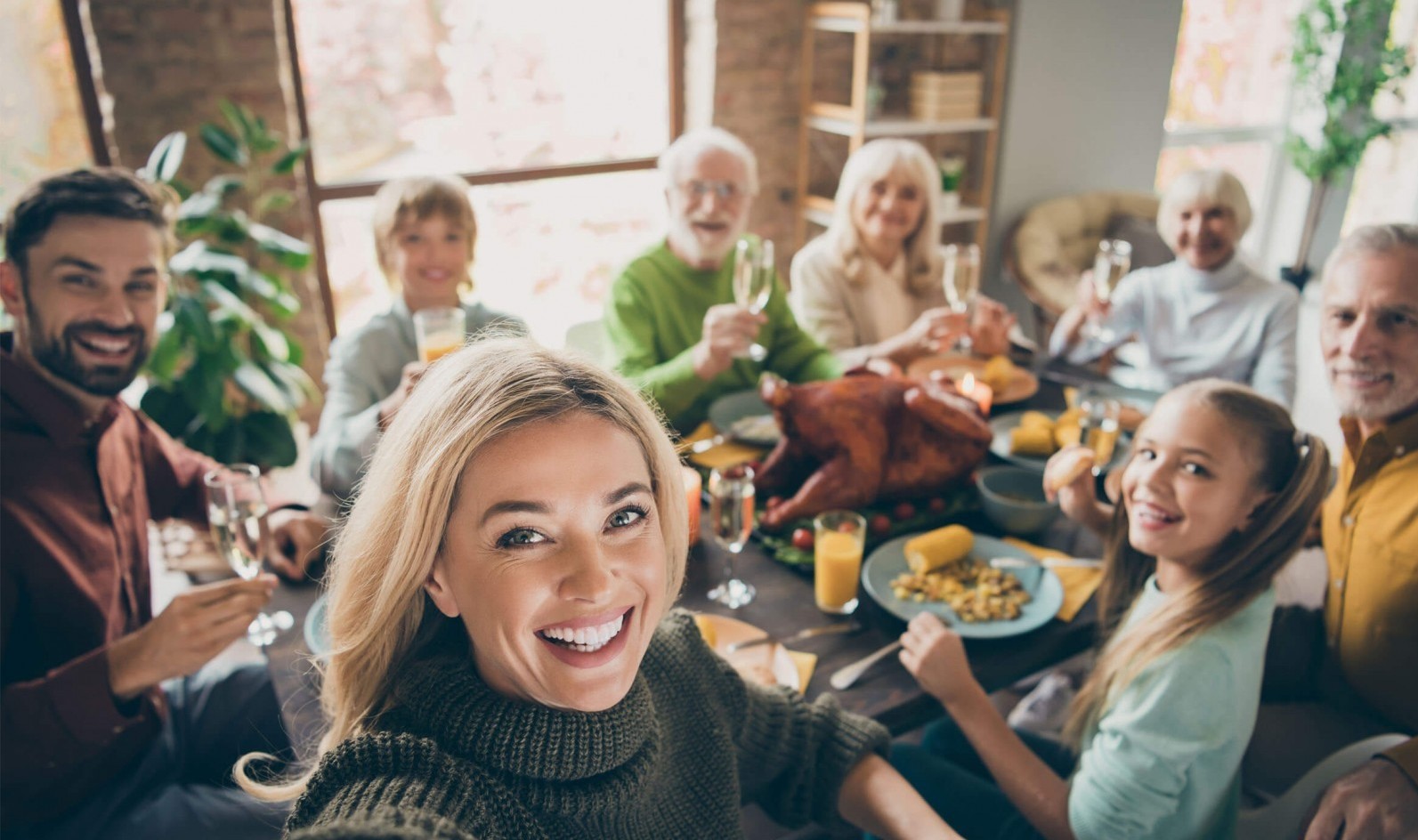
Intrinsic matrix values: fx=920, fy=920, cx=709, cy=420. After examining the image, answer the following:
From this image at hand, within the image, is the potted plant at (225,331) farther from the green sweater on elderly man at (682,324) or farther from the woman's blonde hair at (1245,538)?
the woman's blonde hair at (1245,538)

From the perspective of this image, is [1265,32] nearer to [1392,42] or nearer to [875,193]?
[1392,42]

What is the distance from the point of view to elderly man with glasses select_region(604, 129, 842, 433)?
8.31 feet

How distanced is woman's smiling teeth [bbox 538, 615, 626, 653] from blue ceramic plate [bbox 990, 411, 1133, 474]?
1246 mm

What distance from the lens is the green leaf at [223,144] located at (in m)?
2.82

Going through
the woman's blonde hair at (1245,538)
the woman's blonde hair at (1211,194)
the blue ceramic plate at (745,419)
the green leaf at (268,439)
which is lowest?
the green leaf at (268,439)

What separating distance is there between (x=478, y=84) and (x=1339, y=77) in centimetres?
450

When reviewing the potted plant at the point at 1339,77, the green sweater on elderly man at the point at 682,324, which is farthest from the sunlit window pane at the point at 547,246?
the potted plant at the point at 1339,77

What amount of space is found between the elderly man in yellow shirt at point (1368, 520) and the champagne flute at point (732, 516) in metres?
0.94

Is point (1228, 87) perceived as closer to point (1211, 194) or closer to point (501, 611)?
point (1211, 194)

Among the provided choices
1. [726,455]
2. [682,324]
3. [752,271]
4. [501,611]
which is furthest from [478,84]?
[501,611]

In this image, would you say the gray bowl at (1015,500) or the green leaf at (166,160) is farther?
the green leaf at (166,160)

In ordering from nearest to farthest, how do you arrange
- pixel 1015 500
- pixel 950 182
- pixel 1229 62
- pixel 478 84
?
pixel 1015 500
pixel 478 84
pixel 950 182
pixel 1229 62

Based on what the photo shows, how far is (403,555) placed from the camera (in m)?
0.85

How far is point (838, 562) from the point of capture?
1475mm
